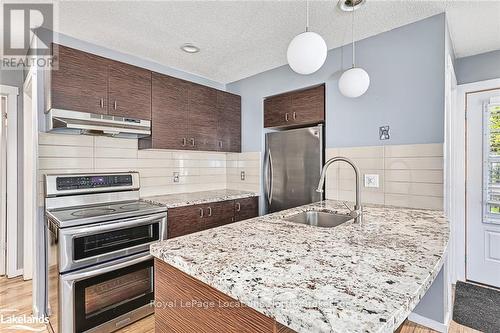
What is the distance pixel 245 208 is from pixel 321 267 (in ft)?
7.28

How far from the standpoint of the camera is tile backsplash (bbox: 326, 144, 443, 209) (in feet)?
6.18

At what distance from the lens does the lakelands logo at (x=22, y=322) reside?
6.26ft

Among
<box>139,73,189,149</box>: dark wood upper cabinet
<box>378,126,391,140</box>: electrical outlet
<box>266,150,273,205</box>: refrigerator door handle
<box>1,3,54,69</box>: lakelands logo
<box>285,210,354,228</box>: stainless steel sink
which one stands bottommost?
<box>285,210,354,228</box>: stainless steel sink

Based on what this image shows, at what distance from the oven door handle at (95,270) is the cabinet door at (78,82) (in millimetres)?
1217

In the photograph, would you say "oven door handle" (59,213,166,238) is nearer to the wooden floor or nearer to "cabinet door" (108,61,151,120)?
the wooden floor

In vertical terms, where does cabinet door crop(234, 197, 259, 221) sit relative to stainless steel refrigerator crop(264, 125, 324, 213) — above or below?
below

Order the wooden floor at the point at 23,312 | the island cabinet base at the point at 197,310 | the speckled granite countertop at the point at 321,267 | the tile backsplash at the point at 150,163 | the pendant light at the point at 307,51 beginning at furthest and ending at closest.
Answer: the tile backsplash at the point at 150,163
the wooden floor at the point at 23,312
the pendant light at the point at 307,51
the island cabinet base at the point at 197,310
the speckled granite countertop at the point at 321,267

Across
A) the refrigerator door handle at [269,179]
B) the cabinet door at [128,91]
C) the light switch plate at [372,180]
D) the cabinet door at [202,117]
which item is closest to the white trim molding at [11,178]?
the cabinet door at [128,91]

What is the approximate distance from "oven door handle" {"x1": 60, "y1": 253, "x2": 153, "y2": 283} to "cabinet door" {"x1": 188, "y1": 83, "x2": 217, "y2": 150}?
1.32m

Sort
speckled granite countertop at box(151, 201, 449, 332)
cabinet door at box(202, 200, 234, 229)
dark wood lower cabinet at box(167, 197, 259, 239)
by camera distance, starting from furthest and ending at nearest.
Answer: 1. cabinet door at box(202, 200, 234, 229)
2. dark wood lower cabinet at box(167, 197, 259, 239)
3. speckled granite countertop at box(151, 201, 449, 332)

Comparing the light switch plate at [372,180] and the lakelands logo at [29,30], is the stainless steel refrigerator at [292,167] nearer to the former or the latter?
the light switch plate at [372,180]

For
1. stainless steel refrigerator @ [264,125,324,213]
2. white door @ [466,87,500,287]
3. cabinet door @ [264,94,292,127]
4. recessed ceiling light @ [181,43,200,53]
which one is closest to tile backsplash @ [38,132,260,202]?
stainless steel refrigerator @ [264,125,324,213]

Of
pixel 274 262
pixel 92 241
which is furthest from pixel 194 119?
pixel 274 262

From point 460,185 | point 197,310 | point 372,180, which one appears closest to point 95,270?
point 197,310
